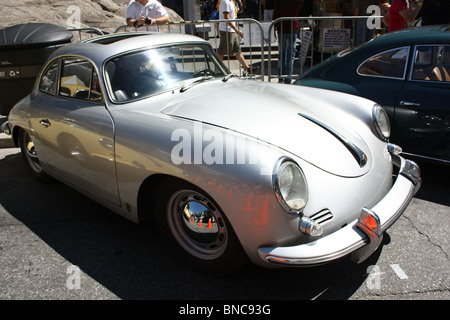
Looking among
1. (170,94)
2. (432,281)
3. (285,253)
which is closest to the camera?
(285,253)

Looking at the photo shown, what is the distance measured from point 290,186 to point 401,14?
4997 mm

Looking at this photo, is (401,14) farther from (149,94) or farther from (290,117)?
(149,94)

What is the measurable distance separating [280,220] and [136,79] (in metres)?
1.70

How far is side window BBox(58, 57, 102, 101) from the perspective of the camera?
10.4ft

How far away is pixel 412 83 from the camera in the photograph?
12.2 ft

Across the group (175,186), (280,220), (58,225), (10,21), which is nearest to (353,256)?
(280,220)

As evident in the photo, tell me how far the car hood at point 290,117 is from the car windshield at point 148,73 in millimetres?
174

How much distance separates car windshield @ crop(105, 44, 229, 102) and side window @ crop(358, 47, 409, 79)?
1696 mm

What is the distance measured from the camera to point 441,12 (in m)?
5.64

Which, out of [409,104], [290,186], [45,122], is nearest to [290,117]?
[290,186]

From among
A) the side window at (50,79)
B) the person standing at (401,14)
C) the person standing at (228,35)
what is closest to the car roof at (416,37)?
the person standing at (401,14)

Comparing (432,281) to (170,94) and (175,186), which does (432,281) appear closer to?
(175,186)

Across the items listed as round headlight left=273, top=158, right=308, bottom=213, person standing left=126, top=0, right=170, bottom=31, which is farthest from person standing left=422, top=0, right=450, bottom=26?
round headlight left=273, top=158, right=308, bottom=213

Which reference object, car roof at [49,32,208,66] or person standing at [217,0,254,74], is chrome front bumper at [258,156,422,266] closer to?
car roof at [49,32,208,66]
